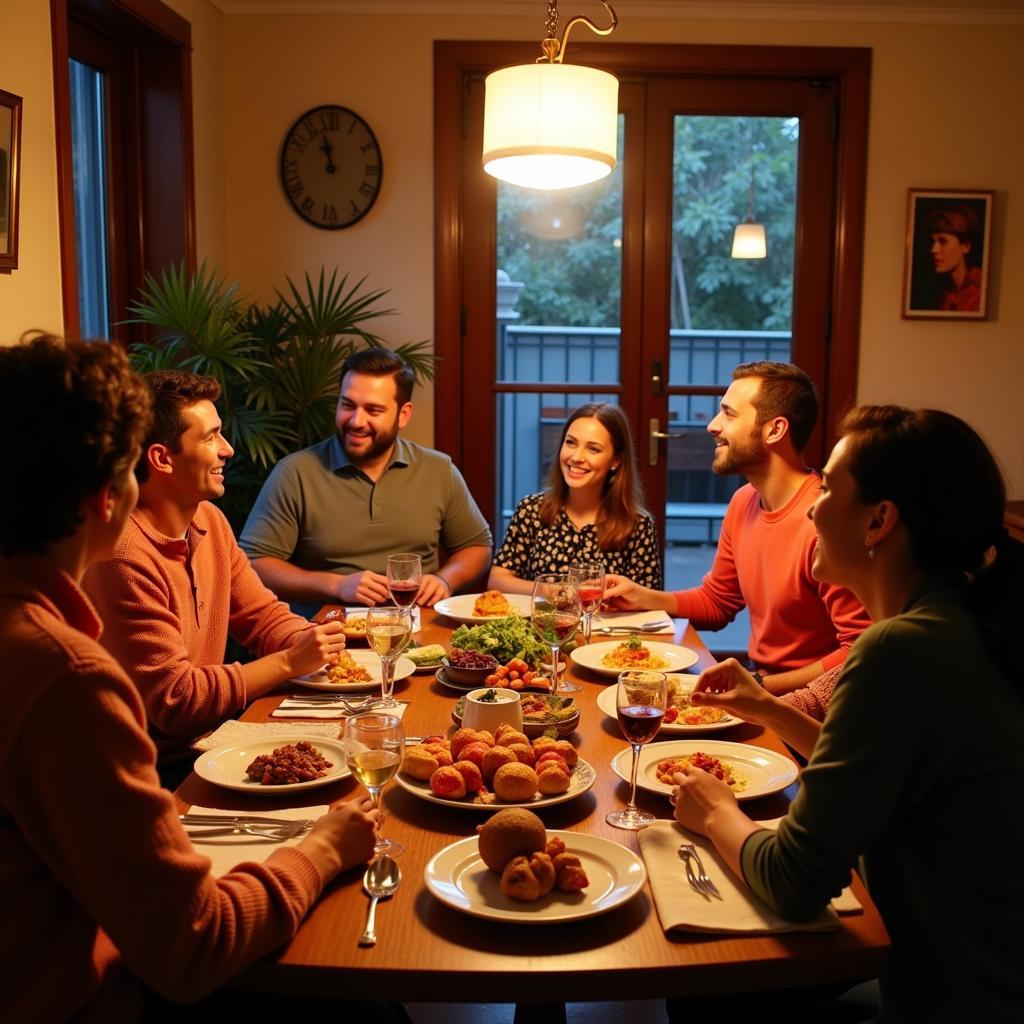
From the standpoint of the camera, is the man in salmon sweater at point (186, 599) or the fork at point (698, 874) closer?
the fork at point (698, 874)

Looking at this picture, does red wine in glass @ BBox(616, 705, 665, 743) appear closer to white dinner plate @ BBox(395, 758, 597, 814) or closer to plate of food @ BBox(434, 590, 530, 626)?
white dinner plate @ BBox(395, 758, 597, 814)

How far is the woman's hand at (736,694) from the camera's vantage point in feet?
5.57

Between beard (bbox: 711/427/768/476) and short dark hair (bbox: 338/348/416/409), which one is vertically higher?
short dark hair (bbox: 338/348/416/409)

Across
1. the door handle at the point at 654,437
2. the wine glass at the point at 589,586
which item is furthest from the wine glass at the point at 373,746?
the door handle at the point at 654,437

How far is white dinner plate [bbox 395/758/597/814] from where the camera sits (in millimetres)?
1482

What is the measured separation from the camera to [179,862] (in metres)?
1.09

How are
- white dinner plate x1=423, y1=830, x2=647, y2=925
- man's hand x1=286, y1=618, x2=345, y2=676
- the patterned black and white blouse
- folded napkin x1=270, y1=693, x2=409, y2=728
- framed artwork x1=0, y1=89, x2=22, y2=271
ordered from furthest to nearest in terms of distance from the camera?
1. the patterned black and white blouse
2. framed artwork x1=0, y1=89, x2=22, y2=271
3. man's hand x1=286, y1=618, x2=345, y2=676
4. folded napkin x1=270, y1=693, x2=409, y2=728
5. white dinner plate x1=423, y1=830, x2=647, y2=925

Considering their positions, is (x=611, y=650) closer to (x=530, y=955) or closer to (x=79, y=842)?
(x=530, y=955)

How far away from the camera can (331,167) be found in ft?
14.4

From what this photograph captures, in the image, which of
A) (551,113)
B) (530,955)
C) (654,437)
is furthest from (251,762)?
(654,437)

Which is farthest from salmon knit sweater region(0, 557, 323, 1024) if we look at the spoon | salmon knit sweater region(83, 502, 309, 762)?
salmon knit sweater region(83, 502, 309, 762)

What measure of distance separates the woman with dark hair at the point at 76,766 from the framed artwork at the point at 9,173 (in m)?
1.82

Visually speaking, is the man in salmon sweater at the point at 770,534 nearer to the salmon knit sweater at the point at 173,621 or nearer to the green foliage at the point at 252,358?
the salmon knit sweater at the point at 173,621

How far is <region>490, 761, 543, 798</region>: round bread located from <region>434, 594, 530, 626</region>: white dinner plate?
3.37ft
